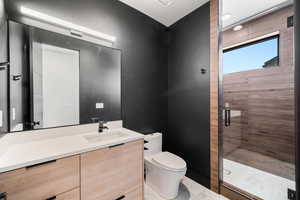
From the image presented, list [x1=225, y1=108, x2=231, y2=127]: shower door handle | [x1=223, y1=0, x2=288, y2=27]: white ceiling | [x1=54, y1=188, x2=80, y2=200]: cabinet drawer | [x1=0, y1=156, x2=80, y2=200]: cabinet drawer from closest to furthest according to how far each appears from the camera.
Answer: [x1=0, y1=156, x2=80, y2=200]: cabinet drawer, [x1=54, y1=188, x2=80, y2=200]: cabinet drawer, [x1=223, y1=0, x2=288, y2=27]: white ceiling, [x1=225, y1=108, x2=231, y2=127]: shower door handle

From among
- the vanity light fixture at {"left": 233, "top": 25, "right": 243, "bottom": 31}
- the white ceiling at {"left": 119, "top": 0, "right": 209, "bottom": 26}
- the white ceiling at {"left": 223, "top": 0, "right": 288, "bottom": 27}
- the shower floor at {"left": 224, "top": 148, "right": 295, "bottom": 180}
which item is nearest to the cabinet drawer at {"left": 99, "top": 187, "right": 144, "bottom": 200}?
the shower floor at {"left": 224, "top": 148, "right": 295, "bottom": 180}

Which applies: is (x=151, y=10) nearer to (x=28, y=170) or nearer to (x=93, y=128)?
(x=93, y=128)

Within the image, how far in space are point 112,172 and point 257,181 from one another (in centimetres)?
206

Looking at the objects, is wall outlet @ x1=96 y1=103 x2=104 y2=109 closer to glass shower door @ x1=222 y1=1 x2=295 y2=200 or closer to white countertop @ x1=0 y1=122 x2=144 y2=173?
white countertop @ x1=0 y1=122 x2=144 y2=173

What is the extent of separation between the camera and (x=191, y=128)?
6.70ft

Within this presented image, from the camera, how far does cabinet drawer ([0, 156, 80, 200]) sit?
2.53 feet

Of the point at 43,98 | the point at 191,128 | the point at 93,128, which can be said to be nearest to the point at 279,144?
the point at 191,128

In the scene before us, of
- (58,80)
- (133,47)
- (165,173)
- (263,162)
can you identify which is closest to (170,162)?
(165,173)

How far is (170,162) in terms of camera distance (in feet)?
5.29

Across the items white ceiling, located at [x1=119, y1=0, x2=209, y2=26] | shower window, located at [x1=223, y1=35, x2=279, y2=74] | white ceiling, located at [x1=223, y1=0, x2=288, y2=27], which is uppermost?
white ceiling, located at [x1=119, y1=0, x2=209, y2=26]

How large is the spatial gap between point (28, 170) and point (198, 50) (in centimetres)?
218

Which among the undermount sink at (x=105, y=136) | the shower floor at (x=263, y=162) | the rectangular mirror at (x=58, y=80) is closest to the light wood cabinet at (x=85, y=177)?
the undermount sink at (x=105, y=136)

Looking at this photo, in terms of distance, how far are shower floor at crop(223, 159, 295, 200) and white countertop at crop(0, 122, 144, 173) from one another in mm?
1574

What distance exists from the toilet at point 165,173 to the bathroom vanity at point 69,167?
0.34 metres
